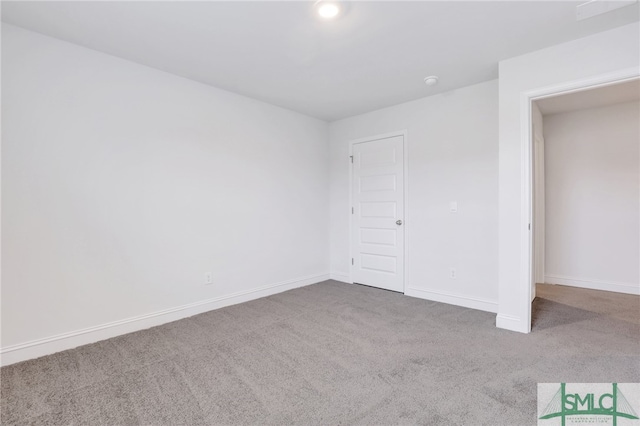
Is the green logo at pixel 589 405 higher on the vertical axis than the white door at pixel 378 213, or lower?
lower

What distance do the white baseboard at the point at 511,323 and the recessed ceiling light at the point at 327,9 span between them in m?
2.94

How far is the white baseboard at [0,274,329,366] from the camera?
7.40 ft

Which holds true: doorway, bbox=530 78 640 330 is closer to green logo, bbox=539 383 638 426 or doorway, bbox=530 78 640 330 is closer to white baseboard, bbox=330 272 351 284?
green logo, bbox=539 383 638 426

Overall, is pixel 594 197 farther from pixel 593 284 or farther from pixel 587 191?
pixel 593 284

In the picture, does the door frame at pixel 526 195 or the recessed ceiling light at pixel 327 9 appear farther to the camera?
the door frame at pixel 526 195

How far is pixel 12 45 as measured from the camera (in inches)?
88.4

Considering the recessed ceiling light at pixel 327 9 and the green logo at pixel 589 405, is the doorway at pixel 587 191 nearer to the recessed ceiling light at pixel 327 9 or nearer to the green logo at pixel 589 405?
the green logo at pixel 589 405

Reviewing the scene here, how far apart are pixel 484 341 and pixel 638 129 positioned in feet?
12.2

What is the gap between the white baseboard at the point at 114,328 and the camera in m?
2.26

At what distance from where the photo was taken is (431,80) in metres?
3.23

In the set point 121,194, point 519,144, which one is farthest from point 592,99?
point 121,194

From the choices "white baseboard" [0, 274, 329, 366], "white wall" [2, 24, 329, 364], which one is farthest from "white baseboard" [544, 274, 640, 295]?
"white baseboard" [0, 274, 329, 366]

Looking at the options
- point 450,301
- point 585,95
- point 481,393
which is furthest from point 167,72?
point 585,95

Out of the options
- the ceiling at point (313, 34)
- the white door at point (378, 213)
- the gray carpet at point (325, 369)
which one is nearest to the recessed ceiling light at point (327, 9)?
the ceiling at point (313, 34)
